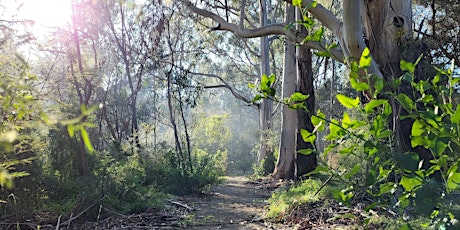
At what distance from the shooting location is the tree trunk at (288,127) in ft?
34.2

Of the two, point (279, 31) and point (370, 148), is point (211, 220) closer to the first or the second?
point (279, 31)

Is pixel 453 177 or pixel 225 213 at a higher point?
pixel 453 177

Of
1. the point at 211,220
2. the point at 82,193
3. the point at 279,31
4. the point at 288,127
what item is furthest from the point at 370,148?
the point at 288,127

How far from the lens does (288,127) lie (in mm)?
10508

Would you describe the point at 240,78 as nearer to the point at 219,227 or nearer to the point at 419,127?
the point at 219,227

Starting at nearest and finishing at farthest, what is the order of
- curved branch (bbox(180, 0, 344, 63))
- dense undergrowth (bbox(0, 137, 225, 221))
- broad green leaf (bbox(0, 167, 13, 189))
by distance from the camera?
broad green leaf (bbox(0, 167, 13, 189)) → dense undergrowth (bbox(0, 137, 225, 221)) → curved branch (bbox(180, 0, 344, 63))

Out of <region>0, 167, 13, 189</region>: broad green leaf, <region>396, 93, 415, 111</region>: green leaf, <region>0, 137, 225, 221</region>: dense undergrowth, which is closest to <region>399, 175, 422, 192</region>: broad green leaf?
<region>396, 93, 415, 111</region>: green leaf

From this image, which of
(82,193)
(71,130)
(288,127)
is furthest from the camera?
(288,127)

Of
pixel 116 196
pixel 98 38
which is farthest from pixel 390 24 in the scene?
pixel 98 38

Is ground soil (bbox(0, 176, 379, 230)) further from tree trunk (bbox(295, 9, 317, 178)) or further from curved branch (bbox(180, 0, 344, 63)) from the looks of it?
tree trunk (bbox(295, 9, 317, 178))

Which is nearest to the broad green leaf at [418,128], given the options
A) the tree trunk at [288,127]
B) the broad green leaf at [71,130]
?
the broad green leaf at [71,130]

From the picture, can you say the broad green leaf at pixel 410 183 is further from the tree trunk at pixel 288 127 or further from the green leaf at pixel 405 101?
the tree trunk at pixel 288 127

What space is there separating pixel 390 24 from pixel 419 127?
482 cm

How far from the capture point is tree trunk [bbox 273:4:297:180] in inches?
411
